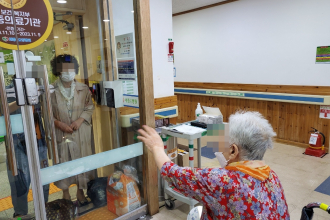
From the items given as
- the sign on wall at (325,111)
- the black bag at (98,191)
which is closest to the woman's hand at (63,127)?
the black bag at (98,191)

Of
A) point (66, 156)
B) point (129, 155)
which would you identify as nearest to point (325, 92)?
point (129, 155)

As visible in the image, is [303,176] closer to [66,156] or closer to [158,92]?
[158,92]

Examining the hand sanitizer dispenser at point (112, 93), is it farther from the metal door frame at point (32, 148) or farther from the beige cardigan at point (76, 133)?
the metal door frame at point (32, 148)

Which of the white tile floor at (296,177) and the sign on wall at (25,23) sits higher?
the sign on wall at (25,23)

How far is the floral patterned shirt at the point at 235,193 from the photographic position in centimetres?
107

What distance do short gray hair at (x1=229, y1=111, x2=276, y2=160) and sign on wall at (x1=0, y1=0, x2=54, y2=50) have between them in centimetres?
141

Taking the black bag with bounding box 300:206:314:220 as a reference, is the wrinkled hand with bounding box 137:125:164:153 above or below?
above

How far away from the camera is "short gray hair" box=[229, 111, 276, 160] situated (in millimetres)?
1153

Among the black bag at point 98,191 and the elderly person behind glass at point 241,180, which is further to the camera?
the black bag at point 98,191

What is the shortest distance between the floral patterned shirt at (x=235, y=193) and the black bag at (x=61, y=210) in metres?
1.35

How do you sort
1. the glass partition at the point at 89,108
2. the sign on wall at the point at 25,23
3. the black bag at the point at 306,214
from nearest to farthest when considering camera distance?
the black bag at the point at 306,214
the sign on wall at the point at 25,23
the glass partition at the point at 89,108

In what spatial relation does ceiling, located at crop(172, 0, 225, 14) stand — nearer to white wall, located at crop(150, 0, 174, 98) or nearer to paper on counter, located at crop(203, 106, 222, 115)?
white wall, located at crop(150, 0, 174, 98)

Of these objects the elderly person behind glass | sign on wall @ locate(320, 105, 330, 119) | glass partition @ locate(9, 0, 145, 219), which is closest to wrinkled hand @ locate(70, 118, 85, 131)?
glass partition @ locate(9, 0, 145, 219)

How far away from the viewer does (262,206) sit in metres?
1.07
